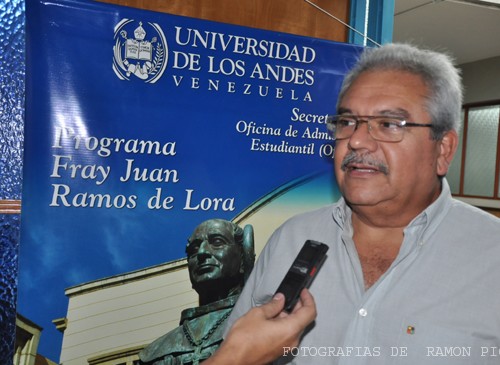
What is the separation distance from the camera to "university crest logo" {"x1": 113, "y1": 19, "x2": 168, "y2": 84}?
2.03m

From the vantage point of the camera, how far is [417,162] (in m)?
1.53

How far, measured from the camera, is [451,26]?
7078 millimetres

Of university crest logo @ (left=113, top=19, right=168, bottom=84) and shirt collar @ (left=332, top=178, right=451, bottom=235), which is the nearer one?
shirt collar @ (left=332, top=178, right=451, bottom=235)

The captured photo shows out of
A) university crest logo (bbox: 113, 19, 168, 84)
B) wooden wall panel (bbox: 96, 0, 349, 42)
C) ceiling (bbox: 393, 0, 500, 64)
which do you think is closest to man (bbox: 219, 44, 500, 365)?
university crest logo (bbox: 113, 19, 168, 84)

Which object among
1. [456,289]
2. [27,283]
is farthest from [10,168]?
[456,289]

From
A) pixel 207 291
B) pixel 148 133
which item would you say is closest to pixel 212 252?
pixel 207 291

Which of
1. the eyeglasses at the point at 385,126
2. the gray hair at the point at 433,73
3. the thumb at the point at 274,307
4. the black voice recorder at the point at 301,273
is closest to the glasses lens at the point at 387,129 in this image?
the eyeglasses at the point at 385,126

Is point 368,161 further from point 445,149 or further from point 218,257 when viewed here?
point 218,257

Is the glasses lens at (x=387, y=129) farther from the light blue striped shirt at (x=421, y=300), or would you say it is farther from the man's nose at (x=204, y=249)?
the man's nose at (x=204, y=249)

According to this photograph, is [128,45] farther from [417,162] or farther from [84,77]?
[417,162]

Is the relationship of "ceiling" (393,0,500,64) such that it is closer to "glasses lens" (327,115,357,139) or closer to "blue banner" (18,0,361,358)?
"blue banner" (18,0,361,358)

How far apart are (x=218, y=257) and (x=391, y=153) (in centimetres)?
101

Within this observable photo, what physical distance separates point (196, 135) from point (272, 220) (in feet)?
1.68

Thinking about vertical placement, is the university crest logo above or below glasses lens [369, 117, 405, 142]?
above
